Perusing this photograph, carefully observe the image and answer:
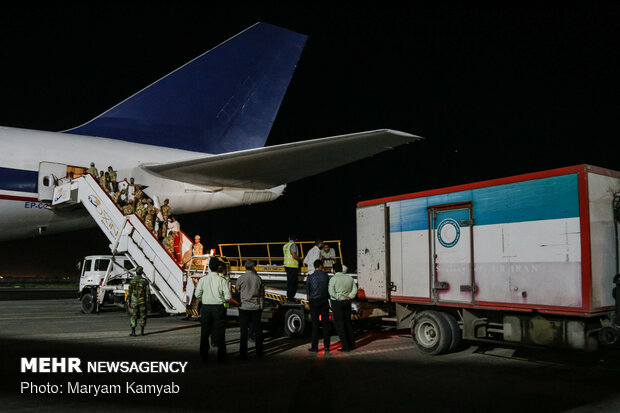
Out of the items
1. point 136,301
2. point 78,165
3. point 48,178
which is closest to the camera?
point 136,301

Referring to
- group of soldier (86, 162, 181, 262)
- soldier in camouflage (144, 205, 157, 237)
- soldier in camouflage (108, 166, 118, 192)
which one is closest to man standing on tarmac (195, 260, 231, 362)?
group of soldier (86, 162, 181, 262)

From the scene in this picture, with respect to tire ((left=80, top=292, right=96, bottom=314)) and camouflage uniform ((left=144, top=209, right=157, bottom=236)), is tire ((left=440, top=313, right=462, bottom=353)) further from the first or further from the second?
tire ((left=80, top=292, right=96, bottom=314))

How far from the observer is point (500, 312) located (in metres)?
9.80

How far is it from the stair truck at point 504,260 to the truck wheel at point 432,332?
0.02 metres

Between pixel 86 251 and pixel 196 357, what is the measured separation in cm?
3624

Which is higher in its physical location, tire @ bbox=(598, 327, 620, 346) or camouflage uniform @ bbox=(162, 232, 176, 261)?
camouflage uniform @ bbox=(162, 232, 176, 261)

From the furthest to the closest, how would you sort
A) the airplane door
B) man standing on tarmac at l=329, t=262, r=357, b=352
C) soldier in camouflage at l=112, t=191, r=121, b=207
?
soldier in camouflage at l=112, t=191, r=121, b=207 → the airplane door → man standing on tarmac at l=329, t=262, r=357, b=352

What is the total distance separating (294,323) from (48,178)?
10.3 metres

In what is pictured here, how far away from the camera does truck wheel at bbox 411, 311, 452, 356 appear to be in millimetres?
10156

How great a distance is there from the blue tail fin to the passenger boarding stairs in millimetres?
5788

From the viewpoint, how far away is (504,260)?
9.52 meters

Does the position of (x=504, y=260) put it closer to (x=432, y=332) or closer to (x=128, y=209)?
(x=432, y=332)

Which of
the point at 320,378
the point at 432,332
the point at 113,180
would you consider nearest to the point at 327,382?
the point at 320,378

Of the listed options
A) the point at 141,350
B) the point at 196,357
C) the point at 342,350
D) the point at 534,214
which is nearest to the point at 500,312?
the point at 534,214
